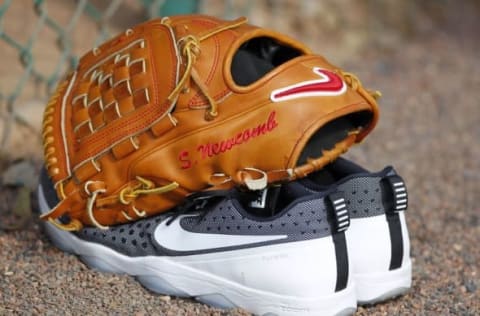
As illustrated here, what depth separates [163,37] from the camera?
133 centimetres

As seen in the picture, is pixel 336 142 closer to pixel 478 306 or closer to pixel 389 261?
pixel 389 261

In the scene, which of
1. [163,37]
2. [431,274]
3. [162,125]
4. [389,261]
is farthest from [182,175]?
[431,274]

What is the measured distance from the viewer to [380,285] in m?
1.32

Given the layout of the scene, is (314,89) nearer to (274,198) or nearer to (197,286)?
(274,198)

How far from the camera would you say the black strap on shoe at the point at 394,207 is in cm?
130

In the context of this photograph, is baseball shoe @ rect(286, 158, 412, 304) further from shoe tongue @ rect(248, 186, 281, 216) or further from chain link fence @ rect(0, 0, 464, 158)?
chain link fence @ rect(0, 0, 464, 158)

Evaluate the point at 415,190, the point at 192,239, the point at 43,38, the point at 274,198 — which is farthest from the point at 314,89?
the point at 43,38

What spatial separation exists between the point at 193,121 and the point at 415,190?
752 millimetres

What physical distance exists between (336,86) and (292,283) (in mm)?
292

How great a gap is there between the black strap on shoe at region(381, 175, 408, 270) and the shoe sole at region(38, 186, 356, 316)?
99 mm

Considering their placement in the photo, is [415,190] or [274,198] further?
[415,190]

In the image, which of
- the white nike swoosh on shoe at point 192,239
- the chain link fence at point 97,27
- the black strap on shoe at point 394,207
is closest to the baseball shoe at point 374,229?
the black strap on shoe at point 394,207

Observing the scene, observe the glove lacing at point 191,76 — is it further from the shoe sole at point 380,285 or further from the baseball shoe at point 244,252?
the shoe sole at point 380,285

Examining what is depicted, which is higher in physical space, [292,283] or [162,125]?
[162,125]
